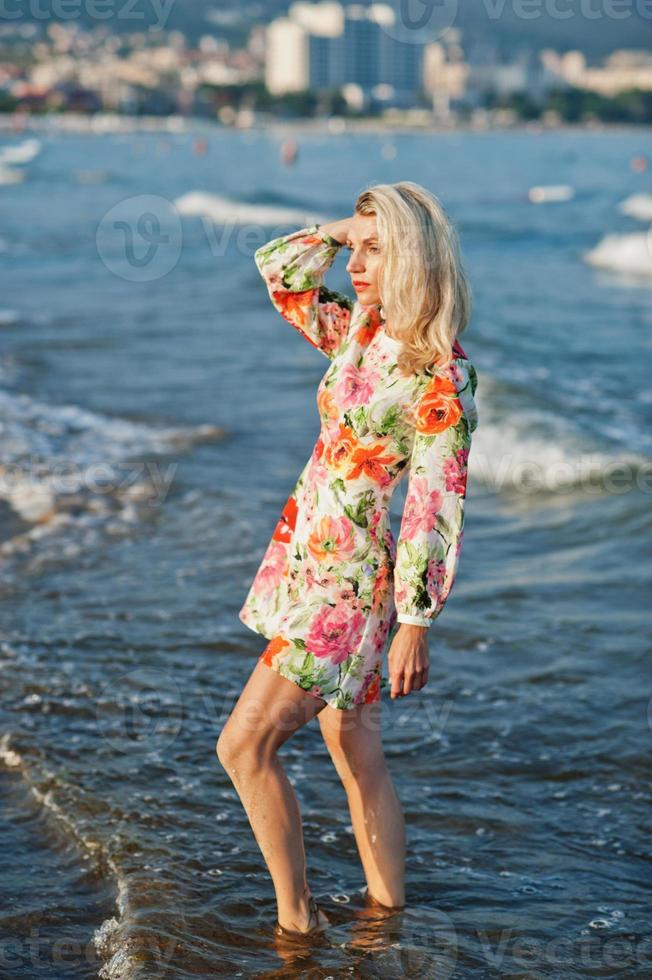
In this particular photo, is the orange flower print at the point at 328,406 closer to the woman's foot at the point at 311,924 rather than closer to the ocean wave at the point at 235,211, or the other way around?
the woman's foot at the point at 311,924

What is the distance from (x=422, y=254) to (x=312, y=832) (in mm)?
2169

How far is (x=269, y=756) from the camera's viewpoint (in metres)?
3.26

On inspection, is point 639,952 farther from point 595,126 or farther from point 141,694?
point 595,126

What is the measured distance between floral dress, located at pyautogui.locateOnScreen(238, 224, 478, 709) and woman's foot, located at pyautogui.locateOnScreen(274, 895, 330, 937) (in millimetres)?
696

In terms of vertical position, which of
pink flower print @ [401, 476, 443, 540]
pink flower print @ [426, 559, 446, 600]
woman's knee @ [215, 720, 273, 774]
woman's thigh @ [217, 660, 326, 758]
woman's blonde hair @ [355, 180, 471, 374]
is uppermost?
woman's blonde hair @ [355, 180, 471, 374]

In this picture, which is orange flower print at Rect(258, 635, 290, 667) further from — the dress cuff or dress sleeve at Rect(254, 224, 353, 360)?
dress sleeve at Rect(254, 224, 353, 360)

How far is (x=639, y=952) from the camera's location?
3.64 metres

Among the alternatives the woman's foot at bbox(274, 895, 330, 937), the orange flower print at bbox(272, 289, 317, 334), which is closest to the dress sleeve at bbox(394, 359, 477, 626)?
the orange flower print at bbox(272, 289, 317, 334)

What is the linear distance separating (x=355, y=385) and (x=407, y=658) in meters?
0.71

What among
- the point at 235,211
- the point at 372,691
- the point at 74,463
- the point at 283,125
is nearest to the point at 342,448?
the point at 372,691

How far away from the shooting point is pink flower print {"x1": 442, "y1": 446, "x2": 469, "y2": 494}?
3.02 metres

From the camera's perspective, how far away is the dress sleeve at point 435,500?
9.93ft
